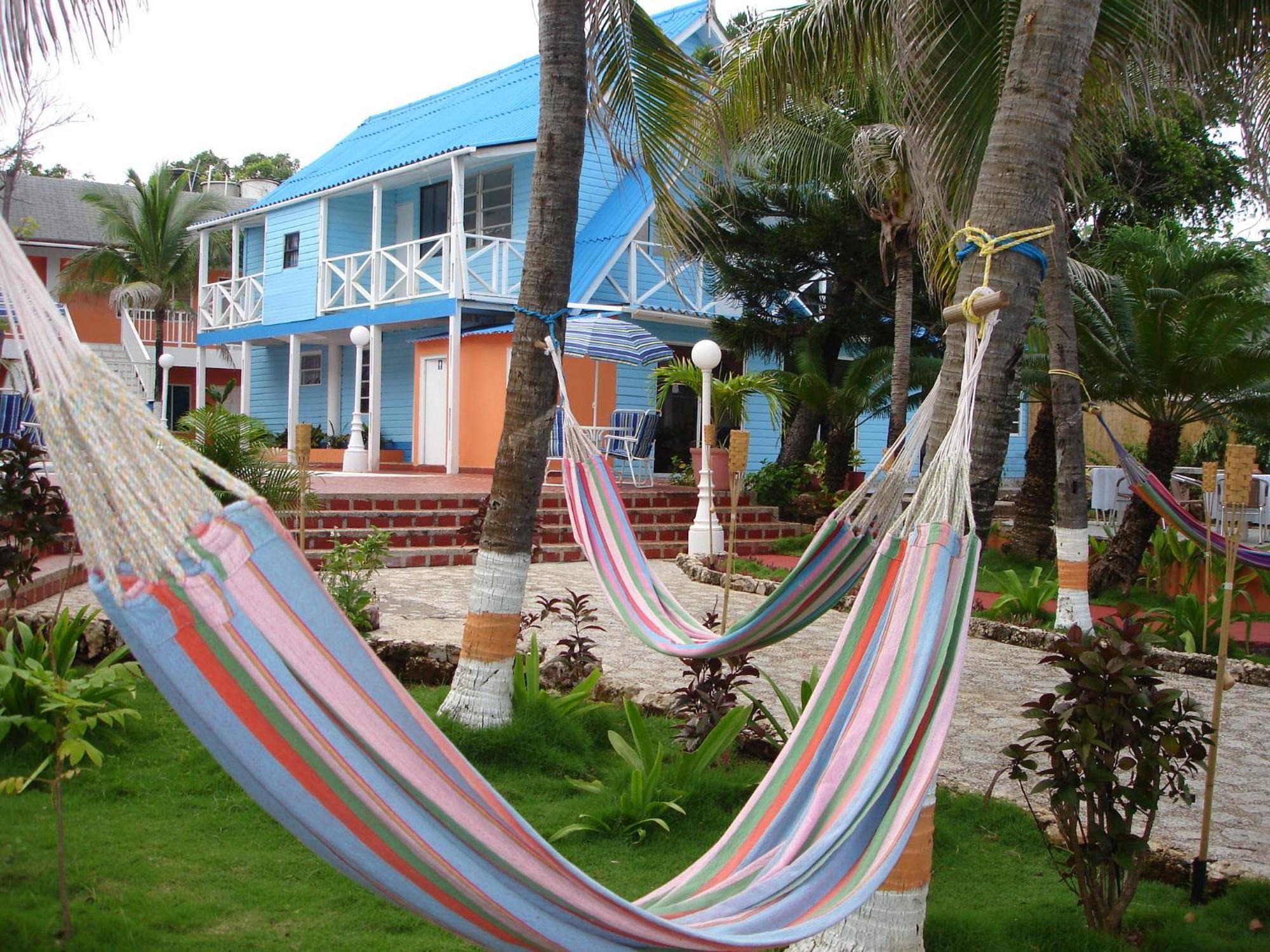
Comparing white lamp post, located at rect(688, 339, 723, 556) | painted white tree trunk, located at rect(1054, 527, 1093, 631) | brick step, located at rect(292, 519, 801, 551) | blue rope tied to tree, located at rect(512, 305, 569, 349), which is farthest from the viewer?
white lamp post, located at rect(688, 339, 723, 556)

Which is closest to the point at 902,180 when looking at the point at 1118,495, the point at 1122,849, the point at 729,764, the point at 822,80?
the point at 822,80

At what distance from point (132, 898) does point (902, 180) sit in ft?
30.9

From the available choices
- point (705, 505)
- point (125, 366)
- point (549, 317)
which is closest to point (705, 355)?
point (705, 505)

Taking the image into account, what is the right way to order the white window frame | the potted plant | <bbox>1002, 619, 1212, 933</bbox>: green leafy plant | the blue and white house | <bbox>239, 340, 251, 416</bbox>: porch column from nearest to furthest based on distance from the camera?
<bbox>1002, 619, 1212, 933</bbox>: green leafy plant < the potted plant < the blue and white house < <bbox>239, 340, 251, 416</bbox>: porch column < the white window frame

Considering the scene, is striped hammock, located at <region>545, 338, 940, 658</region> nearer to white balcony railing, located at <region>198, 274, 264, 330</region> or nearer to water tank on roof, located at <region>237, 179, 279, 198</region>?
white balcony railing, located at <region>198, 274, 264, 330</region>

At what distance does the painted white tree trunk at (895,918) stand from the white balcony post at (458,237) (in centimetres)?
1241

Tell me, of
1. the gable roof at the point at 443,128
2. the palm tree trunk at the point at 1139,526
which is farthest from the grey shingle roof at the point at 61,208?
the palm tree trunk at the point at 1139,526

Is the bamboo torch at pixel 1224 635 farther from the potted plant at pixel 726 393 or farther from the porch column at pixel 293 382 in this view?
the porch column at pixel 293 382

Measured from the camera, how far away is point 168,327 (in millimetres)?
24547

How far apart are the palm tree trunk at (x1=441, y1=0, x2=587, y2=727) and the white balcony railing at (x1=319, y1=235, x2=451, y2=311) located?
983 centimetres

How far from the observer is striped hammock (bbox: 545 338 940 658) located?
327 centimetres

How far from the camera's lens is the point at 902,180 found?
35.4 feet

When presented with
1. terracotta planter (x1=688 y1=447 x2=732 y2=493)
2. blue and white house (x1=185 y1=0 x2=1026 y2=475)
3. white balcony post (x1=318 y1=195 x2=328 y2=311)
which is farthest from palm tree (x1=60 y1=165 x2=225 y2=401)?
terracotta planter (x1=688 y1=447 x2=732 y2=493)

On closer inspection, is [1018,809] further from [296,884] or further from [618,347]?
[618,347]
